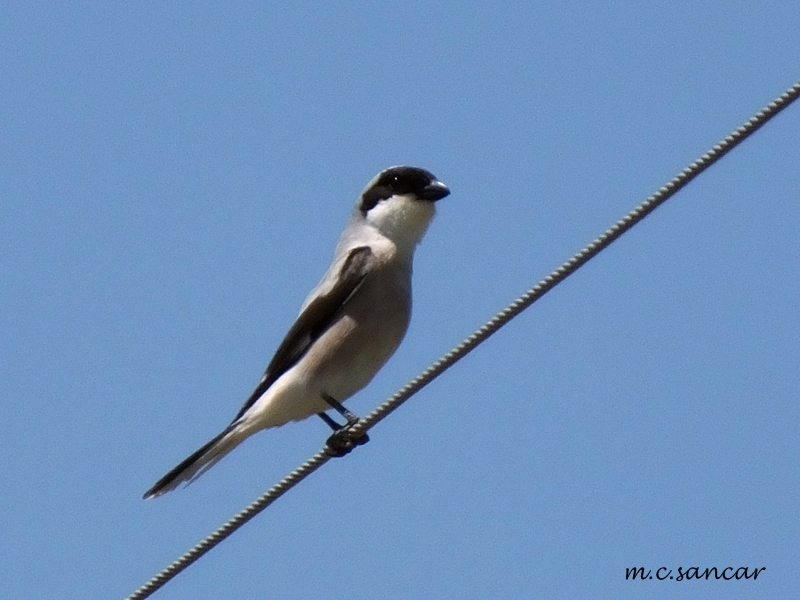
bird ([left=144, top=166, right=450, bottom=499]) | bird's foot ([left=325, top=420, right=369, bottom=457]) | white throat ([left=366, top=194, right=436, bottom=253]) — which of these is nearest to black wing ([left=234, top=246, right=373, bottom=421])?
bird ([left=144, top=166, right=450, bottom=499])

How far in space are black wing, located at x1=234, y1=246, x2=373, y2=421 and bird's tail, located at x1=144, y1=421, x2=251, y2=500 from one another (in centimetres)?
16

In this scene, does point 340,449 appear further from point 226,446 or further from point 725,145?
point 725,145

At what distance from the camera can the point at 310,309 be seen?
7.88m

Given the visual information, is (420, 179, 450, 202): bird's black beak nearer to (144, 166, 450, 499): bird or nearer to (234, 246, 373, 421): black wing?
(144, 166, 450, 499): bird

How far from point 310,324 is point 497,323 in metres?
2.71

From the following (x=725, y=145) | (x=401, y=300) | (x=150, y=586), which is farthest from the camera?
(x=401, y=300)

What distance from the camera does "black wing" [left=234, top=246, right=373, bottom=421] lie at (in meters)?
7.79

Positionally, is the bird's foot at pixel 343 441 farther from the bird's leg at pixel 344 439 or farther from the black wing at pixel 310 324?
the black wing at pixel 310 324

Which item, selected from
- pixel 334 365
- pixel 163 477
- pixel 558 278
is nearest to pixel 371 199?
pixel 334 365

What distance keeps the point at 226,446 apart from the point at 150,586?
2230 millimetres

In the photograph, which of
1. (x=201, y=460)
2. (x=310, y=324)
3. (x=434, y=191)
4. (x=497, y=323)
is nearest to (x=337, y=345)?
(x=310, y=324)

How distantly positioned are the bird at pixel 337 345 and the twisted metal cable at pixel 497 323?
1.54 metres

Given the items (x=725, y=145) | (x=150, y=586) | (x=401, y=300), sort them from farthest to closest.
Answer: (x=401, y=300)
(x=150, y=586)
(x=725, y=145)

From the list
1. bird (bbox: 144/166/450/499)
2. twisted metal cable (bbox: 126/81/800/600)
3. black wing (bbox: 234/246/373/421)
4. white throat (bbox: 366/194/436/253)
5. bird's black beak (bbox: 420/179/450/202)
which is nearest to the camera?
twisted metal cable (bbox: 126/81/800/600)
